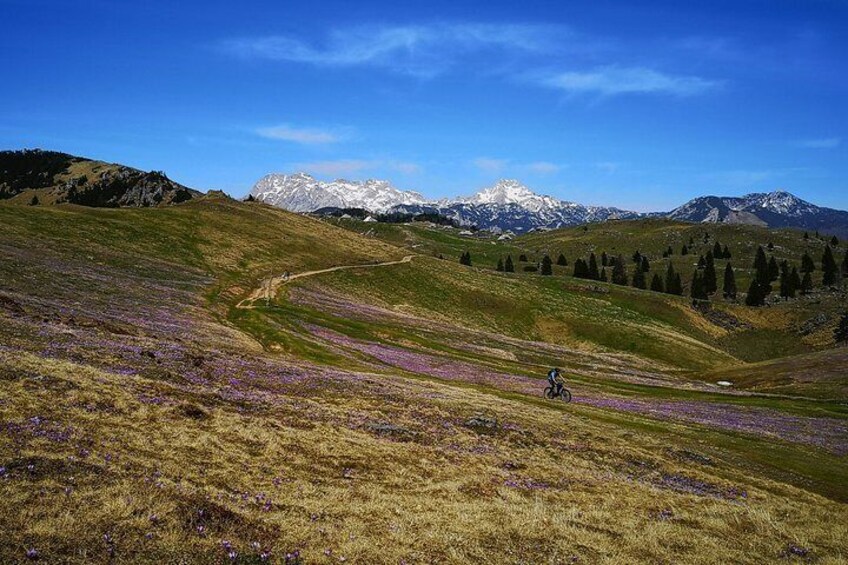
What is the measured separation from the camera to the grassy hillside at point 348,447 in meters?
16.0

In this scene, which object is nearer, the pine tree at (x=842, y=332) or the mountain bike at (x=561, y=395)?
the mountain bike at (x=561, y=395)

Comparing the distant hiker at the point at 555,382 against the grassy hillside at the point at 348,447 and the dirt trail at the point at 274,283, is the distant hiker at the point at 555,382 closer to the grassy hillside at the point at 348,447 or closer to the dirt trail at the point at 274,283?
the grassy hillside at the point at 348,447

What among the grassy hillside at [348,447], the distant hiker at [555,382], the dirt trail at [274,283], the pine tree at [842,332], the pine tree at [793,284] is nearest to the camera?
the grassy hillside at [348,447]

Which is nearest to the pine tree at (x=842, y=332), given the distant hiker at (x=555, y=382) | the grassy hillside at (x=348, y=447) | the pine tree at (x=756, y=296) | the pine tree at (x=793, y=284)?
the pine tree at (x=756, y=296)

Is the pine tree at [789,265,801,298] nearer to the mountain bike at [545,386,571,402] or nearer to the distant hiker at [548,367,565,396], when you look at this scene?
the mountain bike at [545,386,571,402]

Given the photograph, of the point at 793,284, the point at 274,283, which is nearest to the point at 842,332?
the point at 793,284

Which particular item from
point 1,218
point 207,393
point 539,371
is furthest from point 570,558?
point 1,218

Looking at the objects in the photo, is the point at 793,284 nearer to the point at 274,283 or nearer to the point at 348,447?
the point at 274,283

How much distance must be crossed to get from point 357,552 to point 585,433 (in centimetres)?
2676

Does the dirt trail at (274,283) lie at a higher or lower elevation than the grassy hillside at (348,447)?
higher

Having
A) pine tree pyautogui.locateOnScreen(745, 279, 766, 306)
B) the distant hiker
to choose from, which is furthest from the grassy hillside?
pine tree pyautogui.locateOnScreen(745, 279, 766, 306)

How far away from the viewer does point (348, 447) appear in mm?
26500

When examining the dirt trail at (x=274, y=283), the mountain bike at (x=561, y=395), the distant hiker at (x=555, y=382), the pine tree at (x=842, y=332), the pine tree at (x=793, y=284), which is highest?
the pine tree at (x=793, y=284)

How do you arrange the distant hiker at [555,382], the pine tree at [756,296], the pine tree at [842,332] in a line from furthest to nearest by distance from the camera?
1. the pine tree at [756,296]
2. the pine tree at [842,332]
3. the distant hiker at [555,382]
